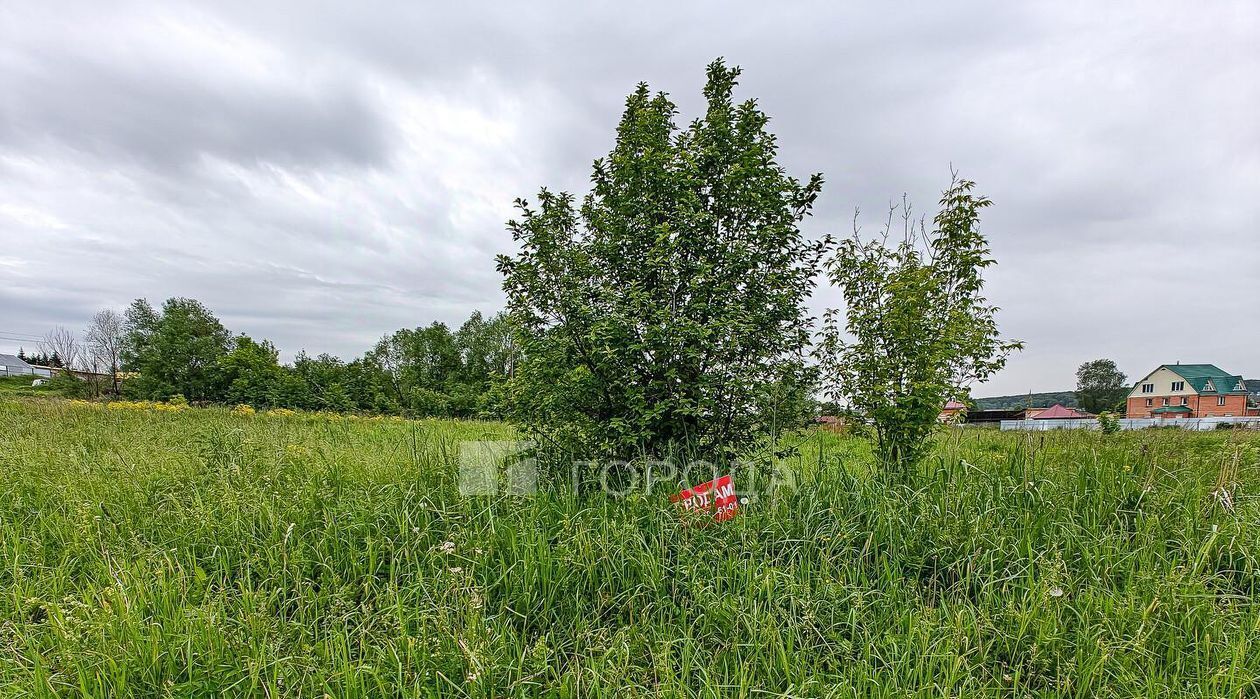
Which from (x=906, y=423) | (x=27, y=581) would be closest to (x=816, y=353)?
(x=906, y=423)

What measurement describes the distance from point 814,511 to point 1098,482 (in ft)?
6.73

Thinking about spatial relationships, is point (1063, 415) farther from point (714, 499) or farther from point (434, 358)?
point (434, 358)

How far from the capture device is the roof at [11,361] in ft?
260

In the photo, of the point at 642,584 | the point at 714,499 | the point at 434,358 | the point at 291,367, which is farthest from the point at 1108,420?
the point at 291,367

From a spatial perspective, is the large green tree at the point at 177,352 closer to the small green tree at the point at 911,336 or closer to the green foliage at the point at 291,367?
the green foliage at the point at 291,367

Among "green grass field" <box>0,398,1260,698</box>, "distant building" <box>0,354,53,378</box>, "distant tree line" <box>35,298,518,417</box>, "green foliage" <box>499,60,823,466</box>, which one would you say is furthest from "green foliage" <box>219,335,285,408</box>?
"distant building" <box>0,354,53,378</box>

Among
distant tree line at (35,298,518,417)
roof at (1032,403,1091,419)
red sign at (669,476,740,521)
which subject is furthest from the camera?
distant tree line at (35,298,518,417)

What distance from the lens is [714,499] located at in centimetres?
313

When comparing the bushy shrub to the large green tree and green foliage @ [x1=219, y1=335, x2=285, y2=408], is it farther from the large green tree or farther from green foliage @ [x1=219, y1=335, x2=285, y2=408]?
the large green tree

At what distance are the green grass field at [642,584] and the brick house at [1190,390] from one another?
54864 mm

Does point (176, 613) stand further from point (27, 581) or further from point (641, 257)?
point (641, 257)

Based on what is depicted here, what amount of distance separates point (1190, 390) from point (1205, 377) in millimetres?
2370

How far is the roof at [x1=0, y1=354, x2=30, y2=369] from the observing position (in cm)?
7912

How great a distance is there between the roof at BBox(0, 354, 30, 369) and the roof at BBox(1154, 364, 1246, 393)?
15069cm
